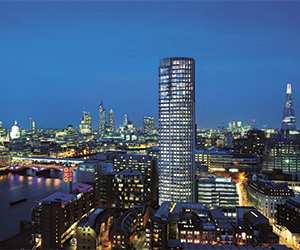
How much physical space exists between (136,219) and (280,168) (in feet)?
21.8

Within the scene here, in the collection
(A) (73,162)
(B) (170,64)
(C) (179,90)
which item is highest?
(B) (170,64)

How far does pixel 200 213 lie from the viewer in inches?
254

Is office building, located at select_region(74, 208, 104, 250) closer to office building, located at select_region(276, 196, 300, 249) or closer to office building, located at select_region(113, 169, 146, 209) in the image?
office building, located at select_region(276, 196, 300, 249)

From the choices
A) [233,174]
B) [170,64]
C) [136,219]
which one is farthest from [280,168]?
[136,219]

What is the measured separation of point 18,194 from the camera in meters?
10.3

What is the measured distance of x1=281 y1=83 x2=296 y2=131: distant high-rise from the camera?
1591cm

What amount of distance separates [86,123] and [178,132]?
96.1 feet

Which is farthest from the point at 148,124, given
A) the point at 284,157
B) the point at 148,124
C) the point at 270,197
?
the point at 270,197

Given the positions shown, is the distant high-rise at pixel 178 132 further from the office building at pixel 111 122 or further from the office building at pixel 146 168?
the office building at pixel 111 122

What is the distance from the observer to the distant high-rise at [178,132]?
823 cm

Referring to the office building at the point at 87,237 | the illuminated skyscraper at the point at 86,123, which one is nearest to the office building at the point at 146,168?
the office building at the point at 87,237

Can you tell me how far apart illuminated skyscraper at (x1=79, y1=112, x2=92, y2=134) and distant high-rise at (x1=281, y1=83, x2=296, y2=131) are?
22.7 metres

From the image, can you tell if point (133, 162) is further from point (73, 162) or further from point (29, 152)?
point (29, 152)

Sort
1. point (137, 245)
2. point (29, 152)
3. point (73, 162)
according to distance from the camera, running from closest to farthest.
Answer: point (137, 245) → point (73, 162) → point (29, 152)
